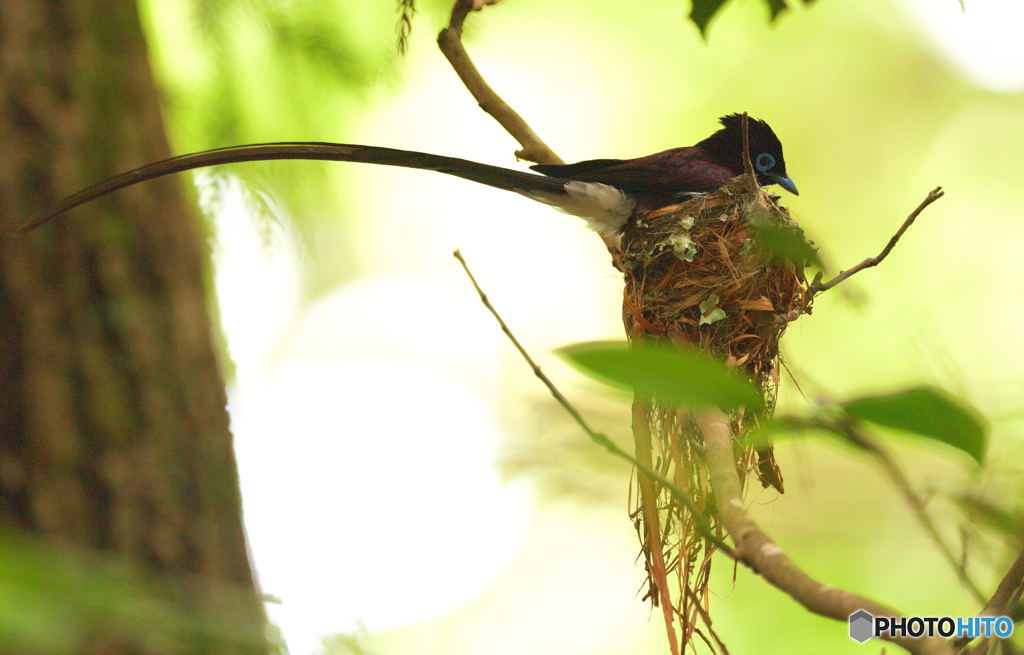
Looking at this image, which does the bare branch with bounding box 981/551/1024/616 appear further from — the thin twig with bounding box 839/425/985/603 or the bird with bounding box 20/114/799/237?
the bird with bounding box 20/114/799/237

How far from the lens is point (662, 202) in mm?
4062

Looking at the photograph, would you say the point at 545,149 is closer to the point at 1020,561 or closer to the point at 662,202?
the point at 662,202

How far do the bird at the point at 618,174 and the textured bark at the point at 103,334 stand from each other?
0.52 m

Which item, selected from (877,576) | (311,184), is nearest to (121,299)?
(311,184)

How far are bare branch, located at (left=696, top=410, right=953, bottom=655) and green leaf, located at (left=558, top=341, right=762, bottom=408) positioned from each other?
0.41 metres

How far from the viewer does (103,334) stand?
3.36 m

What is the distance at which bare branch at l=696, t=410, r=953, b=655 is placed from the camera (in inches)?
39.8

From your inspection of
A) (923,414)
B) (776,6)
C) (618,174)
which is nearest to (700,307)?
(618,174)

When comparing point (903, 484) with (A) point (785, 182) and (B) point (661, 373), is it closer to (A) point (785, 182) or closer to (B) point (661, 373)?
(B) point (661, 373)

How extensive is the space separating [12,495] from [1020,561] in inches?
126

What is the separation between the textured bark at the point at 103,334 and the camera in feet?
10.5

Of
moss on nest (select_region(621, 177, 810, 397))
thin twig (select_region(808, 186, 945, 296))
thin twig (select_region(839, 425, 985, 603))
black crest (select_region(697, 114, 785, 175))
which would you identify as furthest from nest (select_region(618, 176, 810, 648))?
thin twig (select_region(839, 425, 985, 603))

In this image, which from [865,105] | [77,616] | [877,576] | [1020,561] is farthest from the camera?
[865,105]

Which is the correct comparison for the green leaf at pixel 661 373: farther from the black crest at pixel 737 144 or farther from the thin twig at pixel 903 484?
the black crest at pixel 737 144
